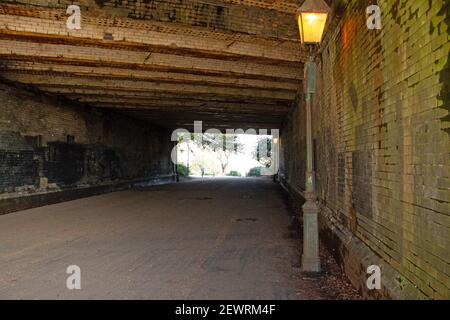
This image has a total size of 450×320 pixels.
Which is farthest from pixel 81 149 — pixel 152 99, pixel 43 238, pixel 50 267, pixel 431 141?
pixel 431 141

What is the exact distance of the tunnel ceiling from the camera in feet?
25.0

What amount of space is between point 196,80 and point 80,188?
7990 millimetres

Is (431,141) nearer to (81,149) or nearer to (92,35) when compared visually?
(92,35)

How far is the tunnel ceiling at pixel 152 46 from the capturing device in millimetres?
7633

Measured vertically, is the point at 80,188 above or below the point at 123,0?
below

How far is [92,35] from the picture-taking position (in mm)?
8078

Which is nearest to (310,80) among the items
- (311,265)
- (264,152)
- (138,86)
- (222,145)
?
(311,265)

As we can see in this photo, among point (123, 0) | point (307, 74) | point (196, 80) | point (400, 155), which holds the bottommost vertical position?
point (400, 155)

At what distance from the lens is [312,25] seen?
5.30 meters

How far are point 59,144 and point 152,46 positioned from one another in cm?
796

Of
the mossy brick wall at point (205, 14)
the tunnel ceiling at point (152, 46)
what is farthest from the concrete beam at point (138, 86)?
the mossy brick wall at point (205, 14)

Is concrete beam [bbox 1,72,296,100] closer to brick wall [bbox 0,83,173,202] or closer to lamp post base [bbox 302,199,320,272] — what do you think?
brick wall [bbox 0,83,173,202]
